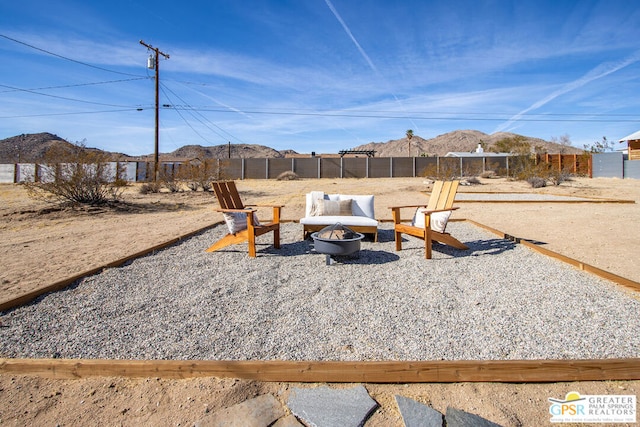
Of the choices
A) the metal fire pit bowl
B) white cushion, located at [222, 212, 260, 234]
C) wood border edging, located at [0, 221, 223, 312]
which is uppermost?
white cushion, located at [222, 212, 260, 234]

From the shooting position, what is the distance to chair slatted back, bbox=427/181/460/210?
4.88 meters

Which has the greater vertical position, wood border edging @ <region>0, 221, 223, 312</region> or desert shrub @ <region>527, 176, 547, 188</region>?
desert shrub @ <region>527, 176, 547, 188</region>

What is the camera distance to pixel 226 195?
17.4 feet

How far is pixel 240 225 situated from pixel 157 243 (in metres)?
1.30

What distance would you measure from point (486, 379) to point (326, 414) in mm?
871

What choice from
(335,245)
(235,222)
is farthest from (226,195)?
(335,245)

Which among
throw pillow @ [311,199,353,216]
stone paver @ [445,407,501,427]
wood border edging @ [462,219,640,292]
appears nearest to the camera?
stone paver @ [445,407,501,427]

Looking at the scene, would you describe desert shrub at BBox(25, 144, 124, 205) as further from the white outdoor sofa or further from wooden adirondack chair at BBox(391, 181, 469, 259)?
wooden adirondack chair at BBox(391, 181, 469, 259)

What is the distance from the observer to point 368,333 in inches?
99.1

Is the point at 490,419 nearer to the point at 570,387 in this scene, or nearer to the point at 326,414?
the point at 570,387

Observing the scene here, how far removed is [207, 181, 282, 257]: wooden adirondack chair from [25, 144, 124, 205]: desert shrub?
6.65 metres

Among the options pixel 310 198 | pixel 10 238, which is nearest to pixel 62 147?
pixel 10 238

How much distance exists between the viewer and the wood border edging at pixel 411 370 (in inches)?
76.3

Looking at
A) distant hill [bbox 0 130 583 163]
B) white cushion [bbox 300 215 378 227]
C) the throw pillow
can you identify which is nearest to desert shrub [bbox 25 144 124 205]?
the throw pillow
